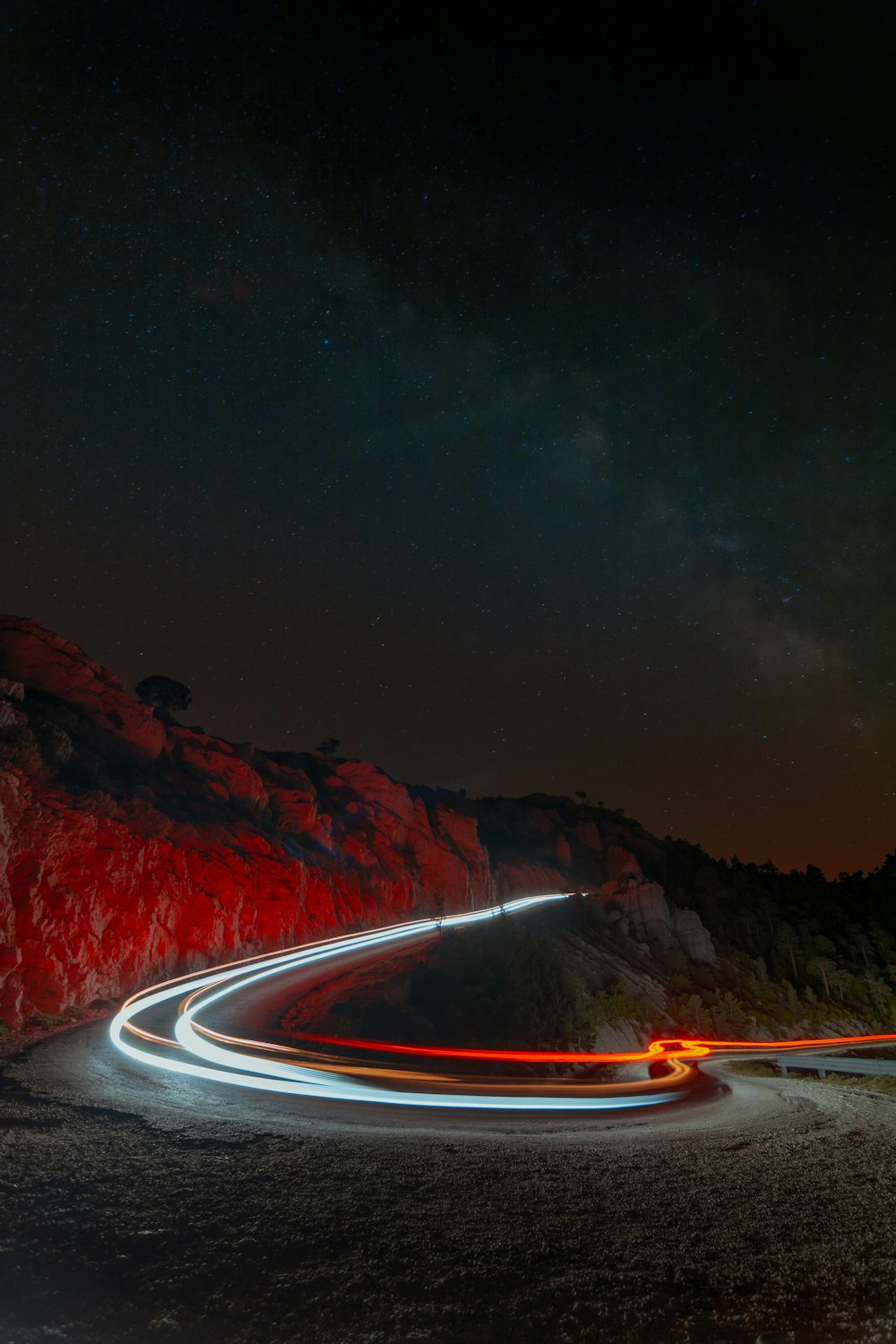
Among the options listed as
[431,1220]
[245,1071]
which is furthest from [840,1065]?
[431,1220]

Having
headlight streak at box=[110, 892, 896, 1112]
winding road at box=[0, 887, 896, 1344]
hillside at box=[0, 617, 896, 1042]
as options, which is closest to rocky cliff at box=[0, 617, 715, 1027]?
hillside at box=[0, 617, 896, 1042]

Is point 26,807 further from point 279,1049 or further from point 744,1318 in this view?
point 744,1318

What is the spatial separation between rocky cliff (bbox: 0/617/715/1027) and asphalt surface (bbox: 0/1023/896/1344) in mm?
11276

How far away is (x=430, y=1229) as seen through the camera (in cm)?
461

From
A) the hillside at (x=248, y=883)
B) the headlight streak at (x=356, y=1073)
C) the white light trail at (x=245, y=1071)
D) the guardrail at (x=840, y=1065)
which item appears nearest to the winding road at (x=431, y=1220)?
the white light trail at (x=245, y=1071)

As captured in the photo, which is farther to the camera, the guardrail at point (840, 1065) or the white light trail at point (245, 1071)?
the guardrail at point (840, 1065)

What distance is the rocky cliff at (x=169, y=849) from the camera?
18094mm

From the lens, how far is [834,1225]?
4.81 meters

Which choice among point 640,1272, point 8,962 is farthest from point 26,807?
point 640,1272

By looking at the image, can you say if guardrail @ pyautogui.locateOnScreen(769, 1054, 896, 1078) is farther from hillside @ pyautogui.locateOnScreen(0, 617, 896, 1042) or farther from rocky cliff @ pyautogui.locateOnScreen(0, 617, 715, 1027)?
rocky cliff @ pyautogui.locateOnScreen(0, 617, 715, 1027)

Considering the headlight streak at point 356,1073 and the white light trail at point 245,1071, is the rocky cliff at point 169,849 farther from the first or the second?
the headlight streak at point 356,1073

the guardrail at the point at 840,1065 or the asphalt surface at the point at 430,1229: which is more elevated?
the asphalt surface at the point at 430,1229

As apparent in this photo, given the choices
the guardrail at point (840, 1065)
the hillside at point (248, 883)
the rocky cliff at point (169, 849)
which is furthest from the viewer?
the guardrail at point (840, 1065)

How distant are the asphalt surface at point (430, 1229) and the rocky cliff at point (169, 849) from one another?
1128 centimetres
